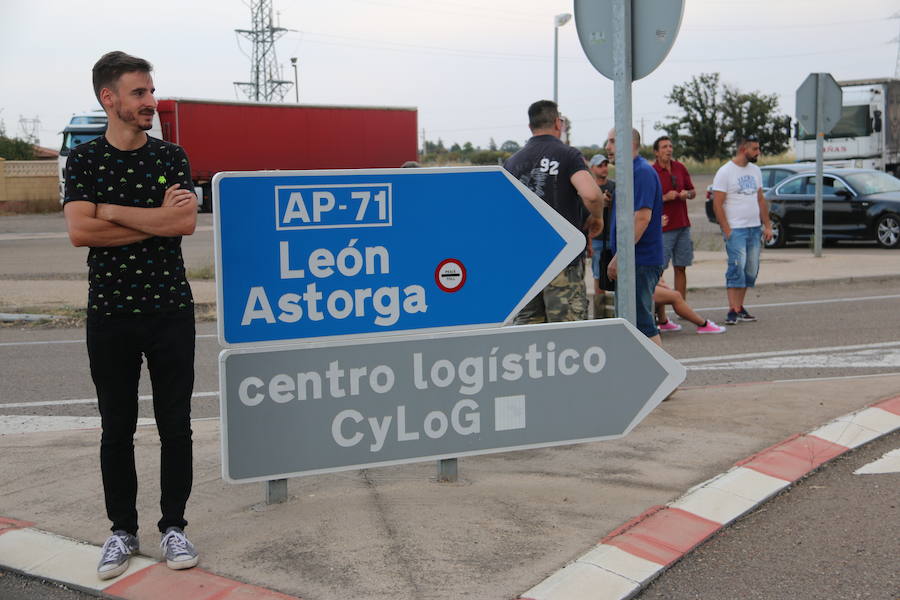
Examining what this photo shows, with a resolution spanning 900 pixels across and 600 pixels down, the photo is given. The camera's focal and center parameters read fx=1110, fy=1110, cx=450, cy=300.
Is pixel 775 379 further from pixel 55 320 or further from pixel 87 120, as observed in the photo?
pixel 87 120

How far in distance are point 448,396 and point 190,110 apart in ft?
106

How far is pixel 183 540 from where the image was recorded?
13.6 feet

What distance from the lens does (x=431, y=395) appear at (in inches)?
186

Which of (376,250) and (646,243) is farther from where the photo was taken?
(646,243)

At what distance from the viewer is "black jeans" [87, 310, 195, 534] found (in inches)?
159

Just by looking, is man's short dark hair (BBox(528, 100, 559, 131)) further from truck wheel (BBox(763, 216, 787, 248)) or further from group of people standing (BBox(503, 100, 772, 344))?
truck wheel (BBox(763, 216, 787, 248))

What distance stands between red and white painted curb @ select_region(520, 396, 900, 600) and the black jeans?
142cm

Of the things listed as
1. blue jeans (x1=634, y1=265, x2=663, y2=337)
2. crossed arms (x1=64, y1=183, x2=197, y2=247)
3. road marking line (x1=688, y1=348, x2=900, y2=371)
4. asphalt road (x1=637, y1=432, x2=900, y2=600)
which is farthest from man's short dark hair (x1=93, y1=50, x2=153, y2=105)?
road marking line (x1=688, y1=348, x2=900, y2=371)

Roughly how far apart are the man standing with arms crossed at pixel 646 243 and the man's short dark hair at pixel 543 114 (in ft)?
2.54

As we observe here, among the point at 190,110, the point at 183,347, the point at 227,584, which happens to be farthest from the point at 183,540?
the point at 190,110

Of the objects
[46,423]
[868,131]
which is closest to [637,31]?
[46,423]

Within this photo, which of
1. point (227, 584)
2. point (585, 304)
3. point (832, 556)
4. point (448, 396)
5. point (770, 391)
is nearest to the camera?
point (227, 584)

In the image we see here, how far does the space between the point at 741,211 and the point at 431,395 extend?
6.79m

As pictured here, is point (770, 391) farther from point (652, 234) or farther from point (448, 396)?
point (448, 396)
